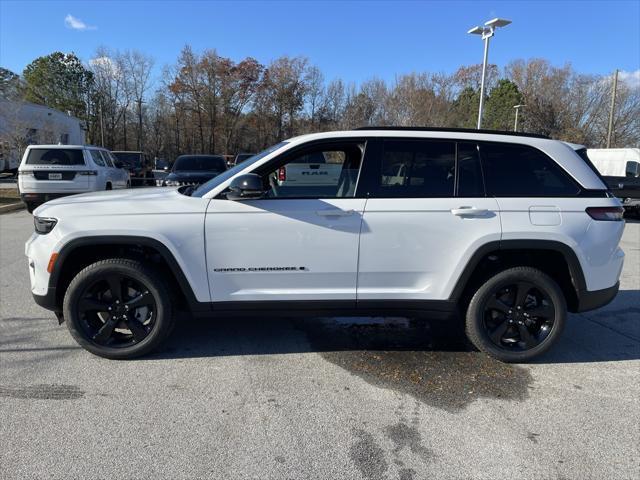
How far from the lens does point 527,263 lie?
4012mm

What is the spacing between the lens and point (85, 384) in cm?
349

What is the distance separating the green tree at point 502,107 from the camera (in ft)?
170

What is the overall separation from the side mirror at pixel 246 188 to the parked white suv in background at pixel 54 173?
9956mm

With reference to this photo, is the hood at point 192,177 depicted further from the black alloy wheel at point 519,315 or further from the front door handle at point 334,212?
the black alloy wheel at point 519,315

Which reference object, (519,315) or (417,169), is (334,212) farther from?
(519,315)

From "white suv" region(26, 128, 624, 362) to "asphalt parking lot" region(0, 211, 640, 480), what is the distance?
0.41 m

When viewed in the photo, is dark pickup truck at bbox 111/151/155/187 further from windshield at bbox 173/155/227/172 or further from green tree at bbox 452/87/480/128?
green tree at bbox 452/87/480/128

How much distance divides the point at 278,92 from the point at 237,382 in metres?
51.4

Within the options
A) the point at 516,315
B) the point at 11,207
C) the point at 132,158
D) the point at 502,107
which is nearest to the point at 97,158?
the point at 11,207

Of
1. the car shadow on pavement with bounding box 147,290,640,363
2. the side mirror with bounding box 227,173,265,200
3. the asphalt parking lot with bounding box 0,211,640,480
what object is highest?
the side mirror with bounding box 227,173,265,200

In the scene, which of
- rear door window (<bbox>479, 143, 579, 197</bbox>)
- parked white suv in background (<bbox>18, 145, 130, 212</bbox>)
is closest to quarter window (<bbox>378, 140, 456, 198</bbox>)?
rear door window (<bbox>479, 143, 579, 197</bbox>)

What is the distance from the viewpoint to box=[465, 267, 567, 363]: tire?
12.8 feet

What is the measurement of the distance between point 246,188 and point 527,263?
2412 millimetres

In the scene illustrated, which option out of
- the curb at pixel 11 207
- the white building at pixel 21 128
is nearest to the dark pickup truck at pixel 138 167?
the white building at pixel 21 128
